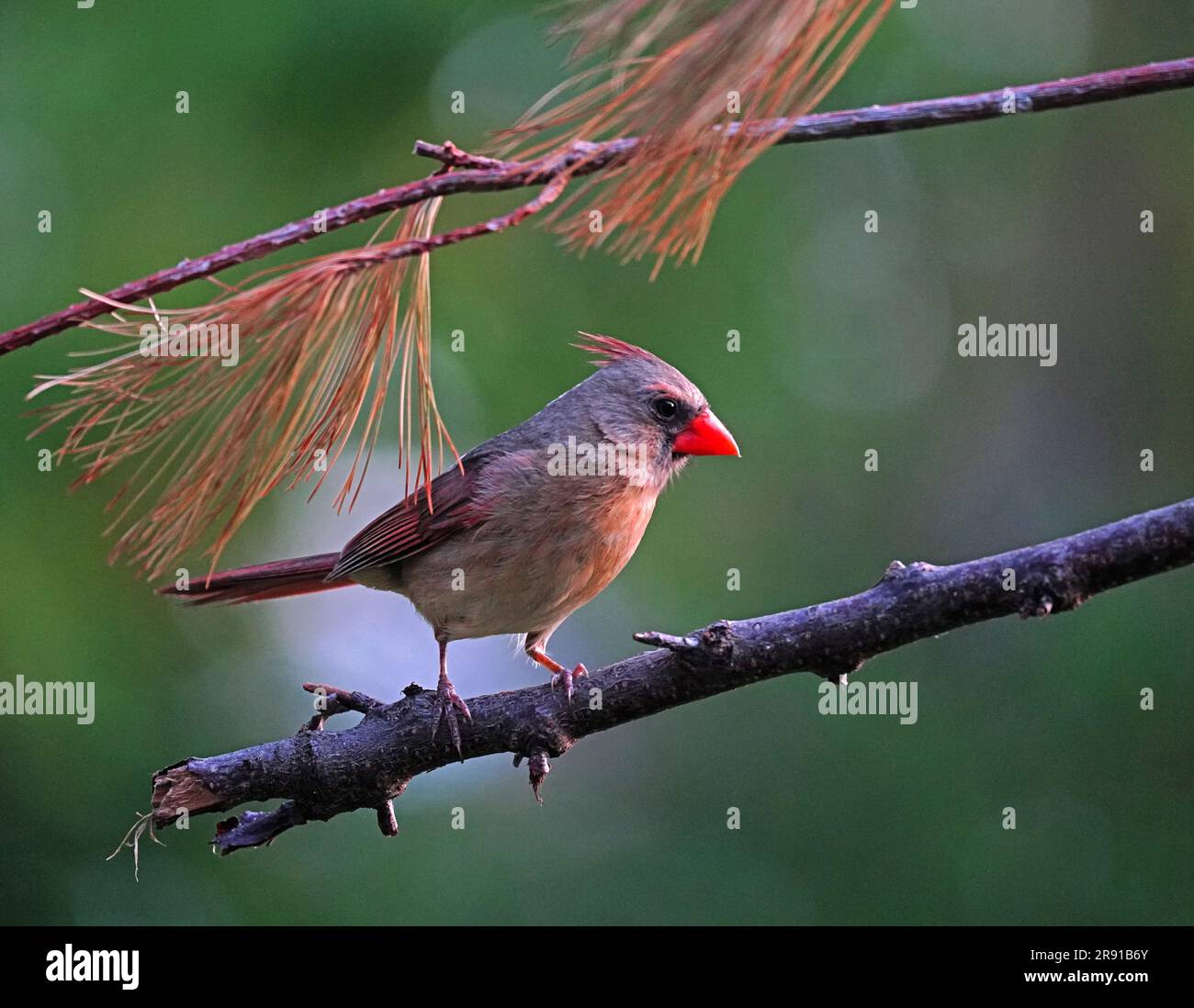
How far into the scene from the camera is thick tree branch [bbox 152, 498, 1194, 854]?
84.4 inches

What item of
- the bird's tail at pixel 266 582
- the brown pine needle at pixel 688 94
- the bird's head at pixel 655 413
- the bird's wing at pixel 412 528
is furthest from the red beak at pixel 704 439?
the brown pine needle at pixel 688 94

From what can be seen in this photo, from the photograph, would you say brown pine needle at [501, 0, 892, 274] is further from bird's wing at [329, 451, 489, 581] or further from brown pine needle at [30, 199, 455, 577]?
bird's wing at [329, 451, 489, 581]

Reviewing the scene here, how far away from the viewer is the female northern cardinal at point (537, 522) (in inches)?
141

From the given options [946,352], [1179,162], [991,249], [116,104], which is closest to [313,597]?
[116,104]

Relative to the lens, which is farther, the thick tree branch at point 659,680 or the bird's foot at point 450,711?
the bird's foot at point 450,711

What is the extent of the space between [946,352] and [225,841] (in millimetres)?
4958

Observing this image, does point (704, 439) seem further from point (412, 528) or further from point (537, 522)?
point (412, 528)

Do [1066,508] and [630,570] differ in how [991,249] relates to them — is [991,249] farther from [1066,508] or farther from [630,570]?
[630,570]

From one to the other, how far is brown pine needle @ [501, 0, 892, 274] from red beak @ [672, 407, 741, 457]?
1.86m

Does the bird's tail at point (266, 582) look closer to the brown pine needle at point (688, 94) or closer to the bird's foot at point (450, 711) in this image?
the bird's foot at point (450, 711)

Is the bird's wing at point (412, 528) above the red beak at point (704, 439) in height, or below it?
below

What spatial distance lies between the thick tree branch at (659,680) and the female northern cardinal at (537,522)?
23.0 inches

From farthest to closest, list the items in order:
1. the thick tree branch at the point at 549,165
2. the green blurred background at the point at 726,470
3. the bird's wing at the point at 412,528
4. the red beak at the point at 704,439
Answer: the green blurred background at the point at 726,470 < the red beak at the point at 704,439 < the bird's wing at the point at 412,528 < the thick tree branch at the point at 549,165

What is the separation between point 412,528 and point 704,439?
893mm
